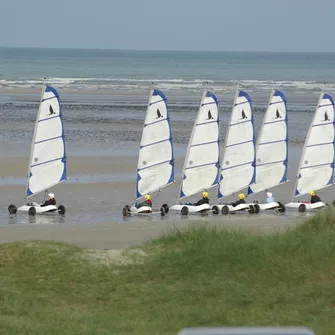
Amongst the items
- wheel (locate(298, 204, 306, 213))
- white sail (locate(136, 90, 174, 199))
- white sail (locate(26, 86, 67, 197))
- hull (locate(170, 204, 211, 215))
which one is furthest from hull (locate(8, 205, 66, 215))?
wheel (locate(298, 204, 306, 213))

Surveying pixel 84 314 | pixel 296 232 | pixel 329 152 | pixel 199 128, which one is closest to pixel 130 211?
pixel 199 128

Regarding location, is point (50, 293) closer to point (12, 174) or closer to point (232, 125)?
point (232, 125)

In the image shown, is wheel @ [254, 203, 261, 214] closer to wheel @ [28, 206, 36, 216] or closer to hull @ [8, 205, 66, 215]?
hull @ [8, 205, 66, 215]

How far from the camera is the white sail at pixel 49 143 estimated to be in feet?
90.7

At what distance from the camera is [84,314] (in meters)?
11.9

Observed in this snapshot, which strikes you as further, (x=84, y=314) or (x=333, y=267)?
(x=333, y=267)

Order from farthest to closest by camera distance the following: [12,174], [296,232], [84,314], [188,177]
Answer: [12,174] < [188,177] < [296,232] < [84,314]

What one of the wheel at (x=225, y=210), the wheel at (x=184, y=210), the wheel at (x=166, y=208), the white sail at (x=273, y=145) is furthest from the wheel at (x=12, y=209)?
the white sail at (x=273, y=145)

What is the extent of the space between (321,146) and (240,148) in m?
2.36

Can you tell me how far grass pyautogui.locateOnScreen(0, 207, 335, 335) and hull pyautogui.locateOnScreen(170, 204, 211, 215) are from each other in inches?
412

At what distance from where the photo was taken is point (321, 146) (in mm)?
29500

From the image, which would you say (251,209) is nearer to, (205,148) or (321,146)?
(205,148)

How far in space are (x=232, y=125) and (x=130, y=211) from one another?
5.32 m

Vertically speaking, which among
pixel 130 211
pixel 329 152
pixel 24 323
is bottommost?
pixel 24 323
